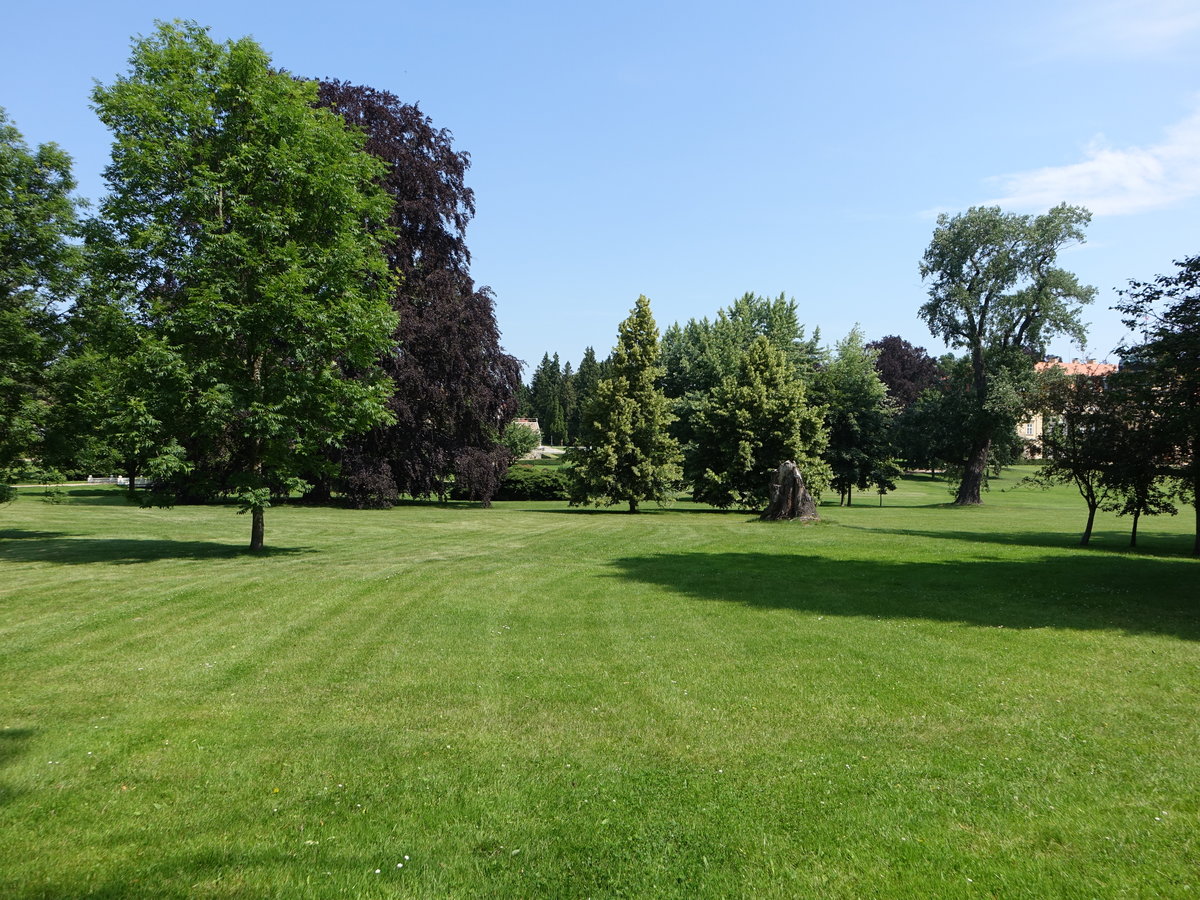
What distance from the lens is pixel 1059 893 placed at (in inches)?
183

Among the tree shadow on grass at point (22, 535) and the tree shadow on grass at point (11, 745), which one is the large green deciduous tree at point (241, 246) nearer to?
the tree shadow on grass at point (22, 535)

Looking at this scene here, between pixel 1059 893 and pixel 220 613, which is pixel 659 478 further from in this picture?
pixel 1059 893

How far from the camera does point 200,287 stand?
16984mm

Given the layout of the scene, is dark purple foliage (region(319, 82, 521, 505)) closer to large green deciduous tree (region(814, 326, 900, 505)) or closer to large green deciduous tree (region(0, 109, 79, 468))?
large green deciduous tree (region(0, 109, 79, 468))

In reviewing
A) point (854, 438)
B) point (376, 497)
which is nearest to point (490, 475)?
point (376, 497)

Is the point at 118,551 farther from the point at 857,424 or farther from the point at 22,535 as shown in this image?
the point at 857,424

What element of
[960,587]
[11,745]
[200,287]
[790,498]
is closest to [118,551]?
[200,287]

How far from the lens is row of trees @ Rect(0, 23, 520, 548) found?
1703 centimetres

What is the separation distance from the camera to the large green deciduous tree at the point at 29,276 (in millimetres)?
18500

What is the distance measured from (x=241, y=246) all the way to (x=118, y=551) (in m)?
7.90

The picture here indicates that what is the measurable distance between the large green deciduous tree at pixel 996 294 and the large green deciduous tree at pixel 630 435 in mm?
21323

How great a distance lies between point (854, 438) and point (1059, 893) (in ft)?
153

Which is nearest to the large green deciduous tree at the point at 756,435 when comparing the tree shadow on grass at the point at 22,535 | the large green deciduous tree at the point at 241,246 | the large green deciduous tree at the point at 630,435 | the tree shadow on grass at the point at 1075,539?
the large green deciduous tree at the point at 630,435

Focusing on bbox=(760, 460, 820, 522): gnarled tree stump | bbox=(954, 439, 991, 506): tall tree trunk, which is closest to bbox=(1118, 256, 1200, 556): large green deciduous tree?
bbox=(760, 460, 820, 522): gnarled tree stump
